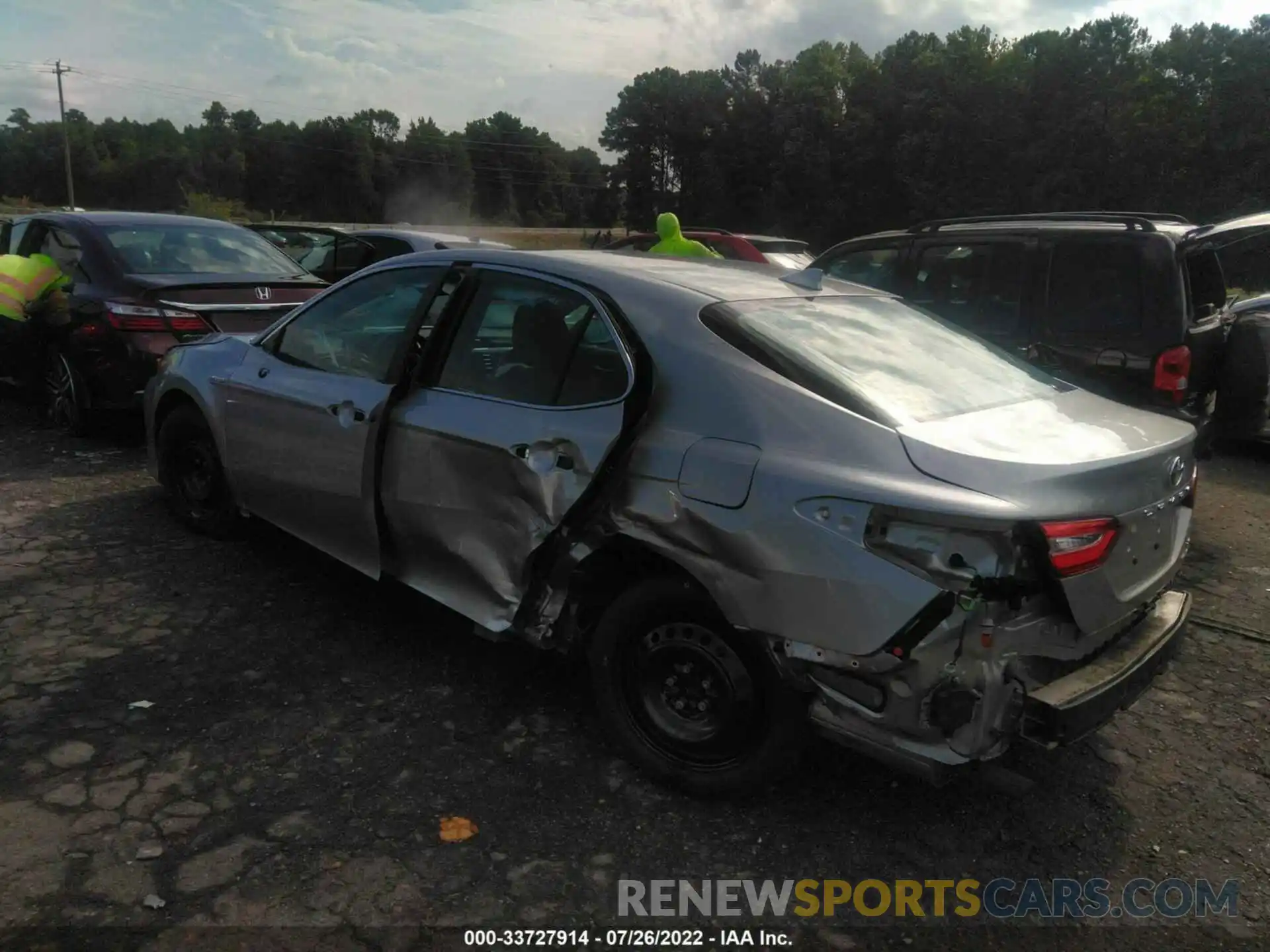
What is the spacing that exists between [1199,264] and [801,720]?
4602 mm

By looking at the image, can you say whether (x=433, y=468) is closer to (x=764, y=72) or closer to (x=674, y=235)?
(x=674, y=235)

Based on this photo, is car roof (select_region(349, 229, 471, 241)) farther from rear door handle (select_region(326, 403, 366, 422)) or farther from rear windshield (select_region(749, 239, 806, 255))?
rear door handle (select_region(326, 403, 366, 422))

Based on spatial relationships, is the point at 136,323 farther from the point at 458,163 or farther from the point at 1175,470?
the point at 458,163

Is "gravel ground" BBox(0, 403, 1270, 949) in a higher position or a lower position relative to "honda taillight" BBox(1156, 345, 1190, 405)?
lower

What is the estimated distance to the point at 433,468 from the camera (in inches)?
139

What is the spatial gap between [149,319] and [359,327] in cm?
318

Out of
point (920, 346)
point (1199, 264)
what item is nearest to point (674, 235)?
point (1199, 264)

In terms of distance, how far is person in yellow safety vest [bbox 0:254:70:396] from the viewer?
23.2 feet

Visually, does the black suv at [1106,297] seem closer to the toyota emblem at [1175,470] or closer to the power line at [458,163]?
the toyota emblem at [1175,470]

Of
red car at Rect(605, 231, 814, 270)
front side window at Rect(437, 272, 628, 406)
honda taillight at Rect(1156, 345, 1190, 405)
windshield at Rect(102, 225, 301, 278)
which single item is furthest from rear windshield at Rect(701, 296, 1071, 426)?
red car at Rect(605, 231, 814, 270)

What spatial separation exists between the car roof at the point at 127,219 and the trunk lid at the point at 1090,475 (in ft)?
22.7

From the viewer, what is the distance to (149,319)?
6.54 meters

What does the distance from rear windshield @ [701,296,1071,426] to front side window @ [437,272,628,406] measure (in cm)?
39

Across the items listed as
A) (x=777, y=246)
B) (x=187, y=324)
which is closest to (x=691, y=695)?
(x=187, y=324)
